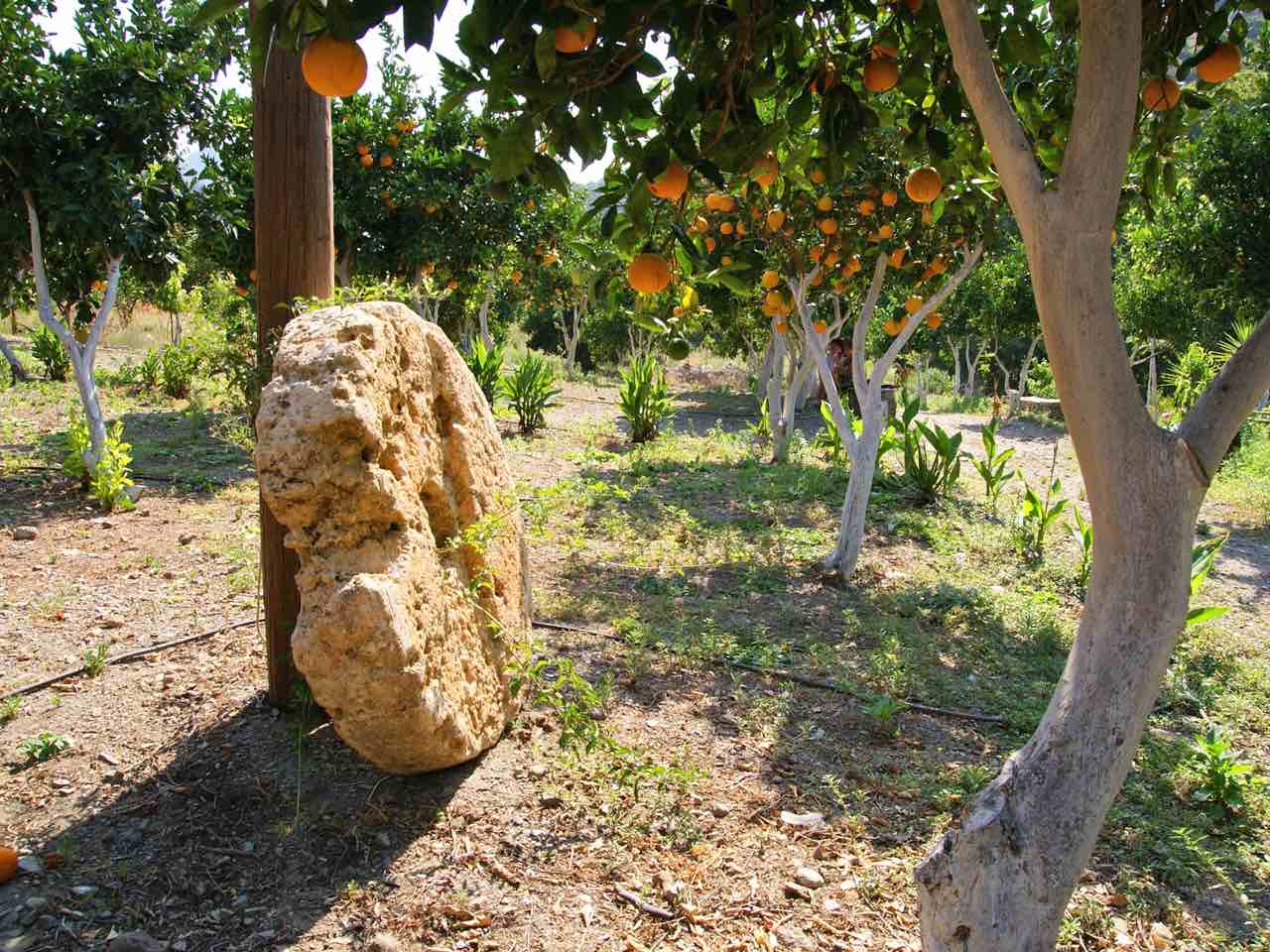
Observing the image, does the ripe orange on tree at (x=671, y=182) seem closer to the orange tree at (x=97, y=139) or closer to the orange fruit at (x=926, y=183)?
the orange fruit at (x=926, y=183)

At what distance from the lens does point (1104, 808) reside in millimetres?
1513

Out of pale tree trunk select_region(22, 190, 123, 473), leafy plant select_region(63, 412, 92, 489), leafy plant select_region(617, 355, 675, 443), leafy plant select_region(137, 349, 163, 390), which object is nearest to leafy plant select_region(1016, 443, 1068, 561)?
leafy plant select_region(617, 355, 675, 443)

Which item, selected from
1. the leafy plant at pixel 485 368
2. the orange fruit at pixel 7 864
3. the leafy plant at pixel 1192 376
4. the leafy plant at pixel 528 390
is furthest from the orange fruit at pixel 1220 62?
the leafy plant at pixel 1192 376

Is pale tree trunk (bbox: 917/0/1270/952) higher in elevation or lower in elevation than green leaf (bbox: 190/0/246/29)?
lower

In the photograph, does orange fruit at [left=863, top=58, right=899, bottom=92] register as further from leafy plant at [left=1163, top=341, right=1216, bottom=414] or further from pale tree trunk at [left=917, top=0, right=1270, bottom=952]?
leafy plant at [left=1163, top=341, right=1216, bottom=414]

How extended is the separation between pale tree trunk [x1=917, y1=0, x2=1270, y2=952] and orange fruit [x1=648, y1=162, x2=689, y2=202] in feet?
1.90

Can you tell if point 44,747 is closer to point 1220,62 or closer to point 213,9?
point 213,9

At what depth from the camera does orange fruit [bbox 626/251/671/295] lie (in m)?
1.77

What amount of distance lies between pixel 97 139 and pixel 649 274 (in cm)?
541

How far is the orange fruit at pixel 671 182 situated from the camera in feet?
5.35

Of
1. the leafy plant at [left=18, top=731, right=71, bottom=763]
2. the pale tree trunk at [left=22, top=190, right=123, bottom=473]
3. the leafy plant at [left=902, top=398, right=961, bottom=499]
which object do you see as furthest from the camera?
the leafy plant at [left=902, top=398, right=961, bottom=499]

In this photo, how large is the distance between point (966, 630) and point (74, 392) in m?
10.7

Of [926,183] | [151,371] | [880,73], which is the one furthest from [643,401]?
[880,73]

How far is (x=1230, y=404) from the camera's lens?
1.51 m
